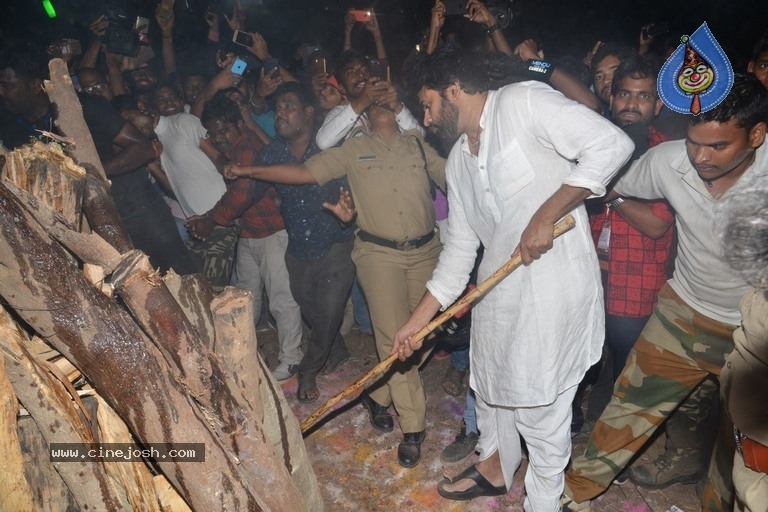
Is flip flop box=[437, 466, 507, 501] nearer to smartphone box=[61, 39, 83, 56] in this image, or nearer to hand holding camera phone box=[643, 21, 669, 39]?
hand holding camera phone box=[643, 21, 669, 39]

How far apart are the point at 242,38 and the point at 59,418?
5.24 m

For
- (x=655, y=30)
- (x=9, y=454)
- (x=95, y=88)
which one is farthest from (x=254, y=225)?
(x=655, y=30)

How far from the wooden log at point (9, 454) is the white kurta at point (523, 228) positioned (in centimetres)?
209

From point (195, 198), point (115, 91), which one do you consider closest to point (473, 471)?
point (195, 198)

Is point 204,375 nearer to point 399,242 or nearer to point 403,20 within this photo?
point 399,242

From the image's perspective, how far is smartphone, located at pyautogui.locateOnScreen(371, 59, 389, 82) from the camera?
3953mm

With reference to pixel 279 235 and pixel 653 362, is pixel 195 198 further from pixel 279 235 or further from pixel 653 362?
pixel 653 362

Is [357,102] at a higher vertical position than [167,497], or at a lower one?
higher

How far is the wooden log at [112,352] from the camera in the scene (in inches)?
58.6

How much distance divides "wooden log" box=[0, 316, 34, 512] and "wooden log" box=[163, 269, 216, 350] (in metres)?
0.56

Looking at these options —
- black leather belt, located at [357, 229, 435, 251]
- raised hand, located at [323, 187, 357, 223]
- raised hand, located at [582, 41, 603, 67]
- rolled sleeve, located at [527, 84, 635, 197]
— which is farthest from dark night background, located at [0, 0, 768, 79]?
rolled sleeve, located at [527, 84, 635, 197]

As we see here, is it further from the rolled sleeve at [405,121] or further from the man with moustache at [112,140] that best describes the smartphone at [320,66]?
the man with moustache at [112,140]

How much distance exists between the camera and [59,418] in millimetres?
1679

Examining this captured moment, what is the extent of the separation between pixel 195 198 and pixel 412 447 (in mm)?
3028
